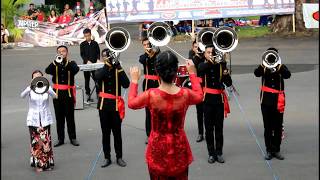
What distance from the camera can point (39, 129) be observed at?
322 inches

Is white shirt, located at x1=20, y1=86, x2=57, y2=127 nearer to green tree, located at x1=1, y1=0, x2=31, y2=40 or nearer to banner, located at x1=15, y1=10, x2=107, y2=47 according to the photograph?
green tree, located at x1=1, y1=0, x2=31, y2=40

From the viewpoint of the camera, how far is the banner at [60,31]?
25.3 m

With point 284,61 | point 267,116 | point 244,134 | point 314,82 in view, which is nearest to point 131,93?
point 267,116

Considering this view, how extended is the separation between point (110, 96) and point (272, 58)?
2.51 meters

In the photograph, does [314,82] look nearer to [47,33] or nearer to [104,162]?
[104,162]

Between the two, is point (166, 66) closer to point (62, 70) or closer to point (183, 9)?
point (62, 70)

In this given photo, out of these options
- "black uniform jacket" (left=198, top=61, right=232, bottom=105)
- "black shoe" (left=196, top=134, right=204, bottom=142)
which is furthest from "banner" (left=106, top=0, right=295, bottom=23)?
"black uniform jacket" (left=198, top=61, right=232, bottom=105)

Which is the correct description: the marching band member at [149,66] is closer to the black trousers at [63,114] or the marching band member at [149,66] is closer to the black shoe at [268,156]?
the black trousers at [63,114]

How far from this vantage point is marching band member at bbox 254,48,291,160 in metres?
8.36

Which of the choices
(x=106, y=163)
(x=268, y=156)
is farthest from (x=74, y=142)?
(x=268, y=156)

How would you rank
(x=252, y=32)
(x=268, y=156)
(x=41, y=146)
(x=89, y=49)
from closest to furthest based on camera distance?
(x=41, y=146) → (x=268, y=156) → (x=89, y=49) → (x=252, y=32)

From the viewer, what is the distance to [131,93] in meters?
5.21

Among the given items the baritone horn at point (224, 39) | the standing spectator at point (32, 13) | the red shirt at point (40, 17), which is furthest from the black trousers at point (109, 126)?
the standing spectator at point (32, 13)

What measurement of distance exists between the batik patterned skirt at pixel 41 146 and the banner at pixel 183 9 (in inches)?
632
